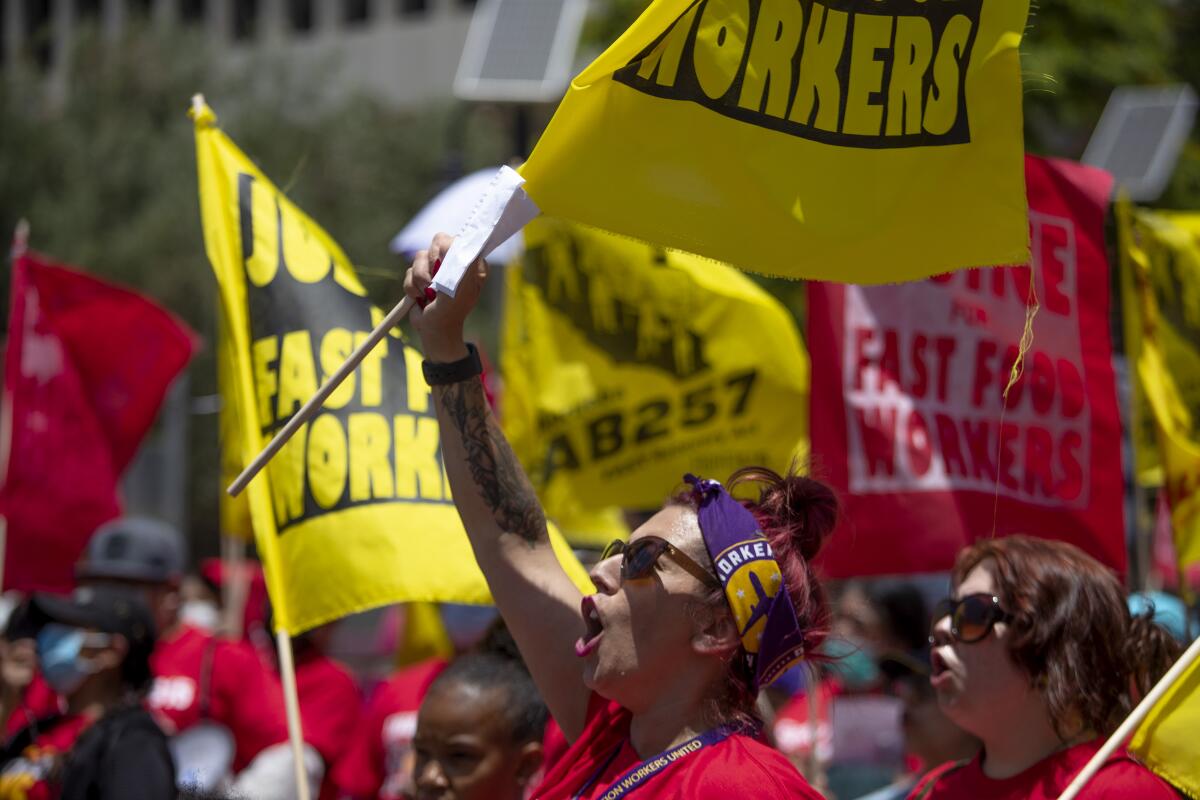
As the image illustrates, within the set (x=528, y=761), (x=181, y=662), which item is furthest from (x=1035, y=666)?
(x=181, y=662)

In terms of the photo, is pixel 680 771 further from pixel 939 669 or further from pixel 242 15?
pixel 242 15

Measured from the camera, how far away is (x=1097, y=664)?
3.38m

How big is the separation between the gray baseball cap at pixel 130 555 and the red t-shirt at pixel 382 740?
101 centimetres

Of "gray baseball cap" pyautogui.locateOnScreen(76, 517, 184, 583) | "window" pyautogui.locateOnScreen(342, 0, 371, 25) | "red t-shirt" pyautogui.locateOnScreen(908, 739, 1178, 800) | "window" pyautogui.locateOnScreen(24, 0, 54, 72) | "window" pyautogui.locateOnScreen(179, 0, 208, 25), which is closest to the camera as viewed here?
"red t-shirt" pyautogui.locateOnScreen(908, 739, 1178, 800)

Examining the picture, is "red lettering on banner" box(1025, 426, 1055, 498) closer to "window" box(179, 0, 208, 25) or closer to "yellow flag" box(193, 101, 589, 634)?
"yellow flag" box(193, 101, 589, 634)

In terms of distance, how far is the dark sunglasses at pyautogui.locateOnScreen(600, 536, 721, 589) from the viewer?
2875 mm

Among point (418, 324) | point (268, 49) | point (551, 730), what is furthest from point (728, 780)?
point (268, 49)

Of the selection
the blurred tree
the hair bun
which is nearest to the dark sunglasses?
the hair bun

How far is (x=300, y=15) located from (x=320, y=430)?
3862 centimetres

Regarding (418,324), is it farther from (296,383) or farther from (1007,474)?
(1007,474)

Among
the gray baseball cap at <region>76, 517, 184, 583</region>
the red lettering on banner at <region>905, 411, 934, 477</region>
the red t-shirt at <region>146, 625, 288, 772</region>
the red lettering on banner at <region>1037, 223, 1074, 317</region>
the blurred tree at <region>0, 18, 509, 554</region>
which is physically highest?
the red lettering on banner at <region>1037, 223, 1074, 317</region>

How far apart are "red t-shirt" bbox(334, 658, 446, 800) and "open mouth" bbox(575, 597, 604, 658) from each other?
3186mm

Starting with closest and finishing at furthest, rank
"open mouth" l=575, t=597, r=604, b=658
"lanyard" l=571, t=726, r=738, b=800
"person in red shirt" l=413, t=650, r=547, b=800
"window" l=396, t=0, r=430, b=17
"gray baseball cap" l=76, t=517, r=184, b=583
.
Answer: "lanyard" l=571, t=726, r=738, b=800 → "open mouth" l=575, t=597, r=604, b=658 → "person in red shirt" l=413, t=650, r=547, b=800 → "gray baseball cap" l=76, t=517, r=184, b=583 → "window" l=396, t=0, r=430, b=17

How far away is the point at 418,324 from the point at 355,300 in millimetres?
1349
